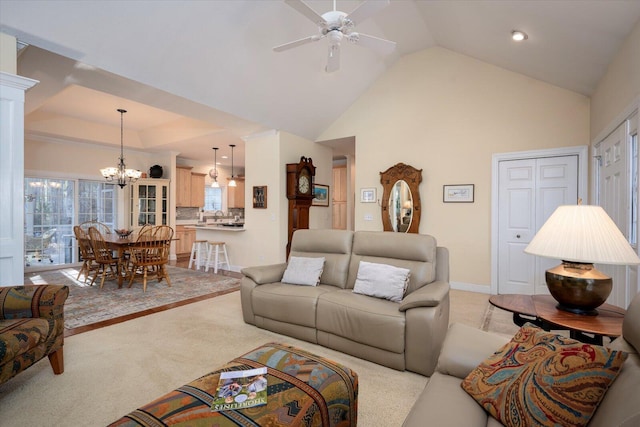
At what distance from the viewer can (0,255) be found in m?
2.49

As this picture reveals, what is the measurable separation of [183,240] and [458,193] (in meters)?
A: 6.75

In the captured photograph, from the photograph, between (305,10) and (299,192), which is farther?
(299,192)

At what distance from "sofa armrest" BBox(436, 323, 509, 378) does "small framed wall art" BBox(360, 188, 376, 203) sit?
4.15m

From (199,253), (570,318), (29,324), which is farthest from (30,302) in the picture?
Result: (199,253)

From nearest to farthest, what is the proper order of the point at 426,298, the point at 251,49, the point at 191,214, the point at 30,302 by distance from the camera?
1. the point at 30,302
2. the point at 426,298
3. the point at 251,49
4. the point at 191,214

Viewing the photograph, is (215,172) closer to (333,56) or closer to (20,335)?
(333,56)

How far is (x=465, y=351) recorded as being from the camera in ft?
4.82

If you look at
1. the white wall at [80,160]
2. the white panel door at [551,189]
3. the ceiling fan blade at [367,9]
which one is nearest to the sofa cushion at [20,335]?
the ceiling fan blade at [367,9]

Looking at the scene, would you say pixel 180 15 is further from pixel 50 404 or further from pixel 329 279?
pixel 50 404

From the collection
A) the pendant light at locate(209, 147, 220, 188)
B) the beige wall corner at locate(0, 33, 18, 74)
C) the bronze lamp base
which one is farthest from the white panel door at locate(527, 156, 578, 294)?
the pendant light at locate(209, 147, 220, 188)

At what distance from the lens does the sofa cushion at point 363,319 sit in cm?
229

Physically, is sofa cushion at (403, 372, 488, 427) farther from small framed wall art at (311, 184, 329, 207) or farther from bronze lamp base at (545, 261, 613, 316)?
small framed wall art at (311, 184, 329, 207)

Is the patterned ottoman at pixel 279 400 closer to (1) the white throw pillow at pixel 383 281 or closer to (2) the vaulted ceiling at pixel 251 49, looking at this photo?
(1) the white throw pillow at pixel 383 281

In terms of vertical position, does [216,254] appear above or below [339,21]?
below
